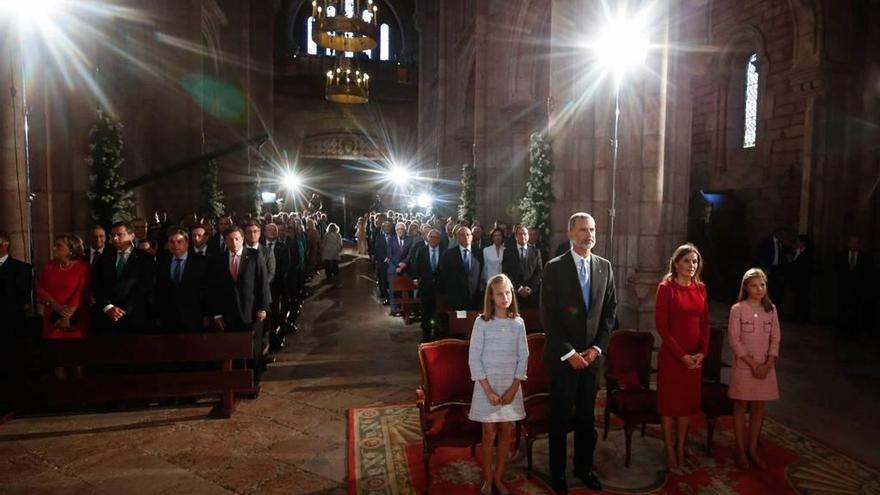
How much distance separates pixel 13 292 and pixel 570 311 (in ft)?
18.5

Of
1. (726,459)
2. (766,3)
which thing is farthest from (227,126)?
(726,459)

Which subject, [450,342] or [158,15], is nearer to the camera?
[450,342]

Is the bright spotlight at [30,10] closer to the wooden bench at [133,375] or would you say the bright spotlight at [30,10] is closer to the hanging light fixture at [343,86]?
the wooden bench at [133,375]

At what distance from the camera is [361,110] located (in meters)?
30.8

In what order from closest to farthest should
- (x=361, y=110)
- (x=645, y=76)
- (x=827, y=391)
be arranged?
(x=827, y=391) → (x=645, y=76) → (x=361, y=110)

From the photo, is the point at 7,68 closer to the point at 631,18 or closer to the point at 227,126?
the point at 631,18

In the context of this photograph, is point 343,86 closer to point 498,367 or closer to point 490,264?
point 490,264

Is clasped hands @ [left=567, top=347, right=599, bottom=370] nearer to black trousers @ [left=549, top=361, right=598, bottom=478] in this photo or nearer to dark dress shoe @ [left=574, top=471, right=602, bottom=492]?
black trousers @ [left=549, top=361, right=598, bottom=478]

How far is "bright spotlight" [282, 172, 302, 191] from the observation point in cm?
2942

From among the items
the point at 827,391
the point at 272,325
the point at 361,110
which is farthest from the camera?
the point at 361,110

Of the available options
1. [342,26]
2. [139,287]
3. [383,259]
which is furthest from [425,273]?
[342,26]

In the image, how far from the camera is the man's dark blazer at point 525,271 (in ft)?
26.9

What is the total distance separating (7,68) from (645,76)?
8.89 m

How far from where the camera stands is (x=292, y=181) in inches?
1185
